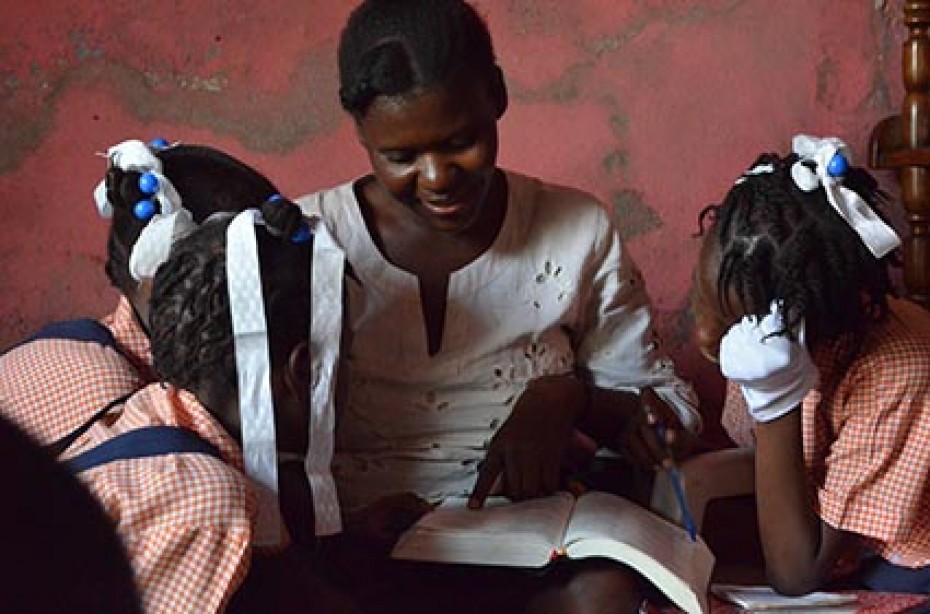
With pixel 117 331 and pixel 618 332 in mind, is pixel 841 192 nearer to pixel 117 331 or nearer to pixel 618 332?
pixel 618 332

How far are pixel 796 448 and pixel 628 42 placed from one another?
2.42ft

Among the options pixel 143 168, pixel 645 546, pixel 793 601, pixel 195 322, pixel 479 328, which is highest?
pixel 143 168

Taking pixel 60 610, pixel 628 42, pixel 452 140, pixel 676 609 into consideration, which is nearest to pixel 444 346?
pixel 452 140

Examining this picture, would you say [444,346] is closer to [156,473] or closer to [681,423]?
[681,423]

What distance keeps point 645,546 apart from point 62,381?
0.53 m

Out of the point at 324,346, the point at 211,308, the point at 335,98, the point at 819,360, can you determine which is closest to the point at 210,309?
the point at 211,308

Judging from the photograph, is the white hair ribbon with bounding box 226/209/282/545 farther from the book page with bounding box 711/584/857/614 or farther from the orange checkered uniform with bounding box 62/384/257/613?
the book page with bounding box 711/584/857/614

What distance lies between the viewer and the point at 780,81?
5.93ft

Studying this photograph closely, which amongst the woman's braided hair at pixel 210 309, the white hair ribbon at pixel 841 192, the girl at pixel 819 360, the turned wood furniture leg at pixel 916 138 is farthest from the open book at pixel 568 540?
the turned wood furniture leg at pixel 916 138

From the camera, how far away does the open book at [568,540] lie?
3.84 feet

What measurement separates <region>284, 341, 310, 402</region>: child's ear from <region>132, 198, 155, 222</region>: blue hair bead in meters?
0.20

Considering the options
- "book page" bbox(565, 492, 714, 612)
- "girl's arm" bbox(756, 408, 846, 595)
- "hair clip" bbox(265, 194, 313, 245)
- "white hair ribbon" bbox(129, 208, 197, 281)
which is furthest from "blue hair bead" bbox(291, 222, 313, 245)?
"girl's arm" bbox(756, 408, 846, 595)

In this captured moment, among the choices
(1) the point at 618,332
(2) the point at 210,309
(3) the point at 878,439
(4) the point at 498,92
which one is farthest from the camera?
(1) the point at 618,332

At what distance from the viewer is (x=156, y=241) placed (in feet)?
4.05
